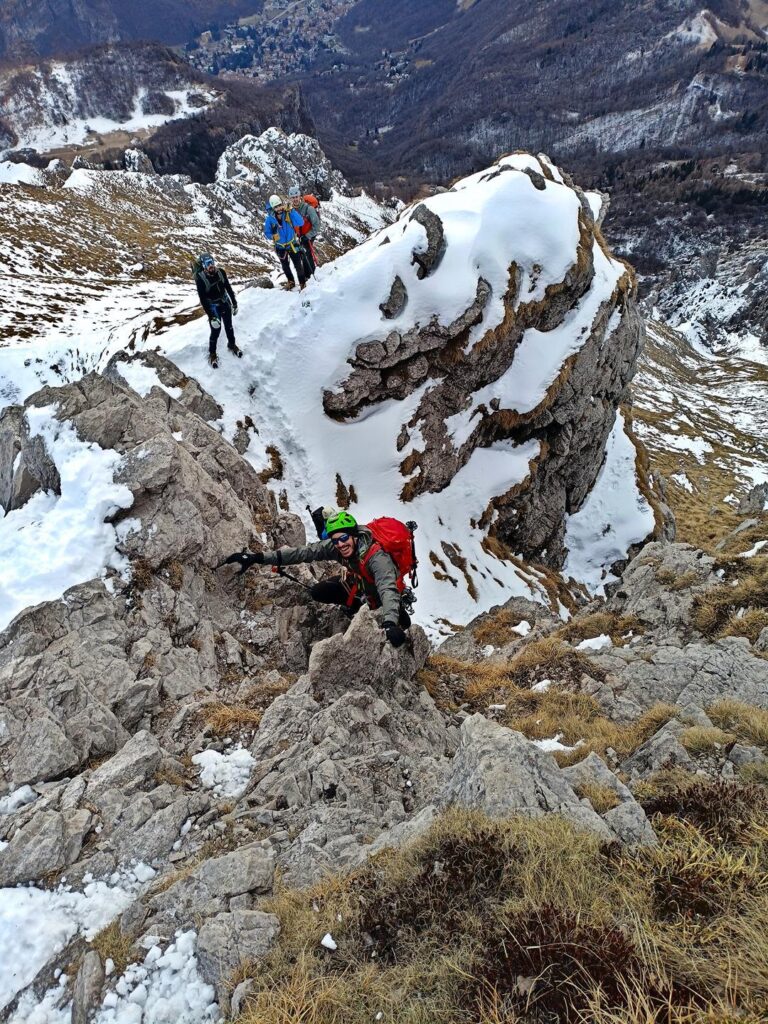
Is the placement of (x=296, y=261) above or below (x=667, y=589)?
above

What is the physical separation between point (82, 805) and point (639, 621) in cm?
1085

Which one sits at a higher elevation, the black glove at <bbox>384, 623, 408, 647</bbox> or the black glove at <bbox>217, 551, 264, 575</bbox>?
the black glove at <bbox>217, 551, 264, 575</bbox>

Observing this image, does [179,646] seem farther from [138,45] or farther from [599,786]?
[138,45]

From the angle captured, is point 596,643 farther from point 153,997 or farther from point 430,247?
point 430,247

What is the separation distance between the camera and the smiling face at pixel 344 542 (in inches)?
327

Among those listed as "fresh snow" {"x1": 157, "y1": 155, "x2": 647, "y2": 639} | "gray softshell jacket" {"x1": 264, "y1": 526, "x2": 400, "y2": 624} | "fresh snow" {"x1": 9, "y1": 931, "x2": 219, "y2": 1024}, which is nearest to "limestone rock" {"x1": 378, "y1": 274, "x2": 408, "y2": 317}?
"fresh snow" {"x1": 157, "y1": 155, "x2": 647, "y2": 639}

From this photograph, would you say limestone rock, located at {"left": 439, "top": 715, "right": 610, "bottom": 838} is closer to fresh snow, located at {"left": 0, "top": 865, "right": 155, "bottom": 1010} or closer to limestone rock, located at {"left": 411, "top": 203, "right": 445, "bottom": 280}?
fresh snow, located at {"left": 0, "top": 865, "right": 155, "bottom": 1010}

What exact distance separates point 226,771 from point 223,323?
16019 mm

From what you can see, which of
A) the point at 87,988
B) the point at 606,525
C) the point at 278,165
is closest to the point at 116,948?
the point at 87,988

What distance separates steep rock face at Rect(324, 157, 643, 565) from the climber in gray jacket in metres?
10.6

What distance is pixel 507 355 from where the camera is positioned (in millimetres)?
21891

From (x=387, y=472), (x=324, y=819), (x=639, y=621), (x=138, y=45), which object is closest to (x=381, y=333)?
(x=387, y=472)

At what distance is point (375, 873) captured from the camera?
13.5ft

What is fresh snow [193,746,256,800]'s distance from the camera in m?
6.30
